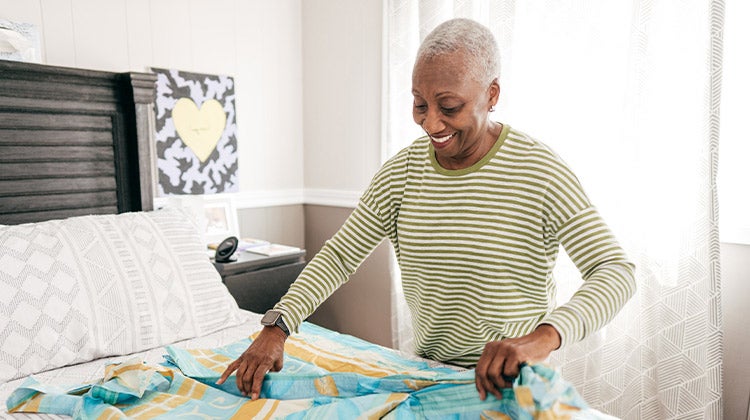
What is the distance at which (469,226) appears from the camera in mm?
1215

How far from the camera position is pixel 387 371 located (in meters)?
1.21

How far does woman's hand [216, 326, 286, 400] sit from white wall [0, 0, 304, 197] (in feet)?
→ 5.52

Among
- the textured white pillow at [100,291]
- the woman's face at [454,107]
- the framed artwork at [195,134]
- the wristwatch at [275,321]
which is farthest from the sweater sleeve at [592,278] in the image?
the framed artwork at [195,134]

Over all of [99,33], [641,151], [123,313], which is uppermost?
[99,33]

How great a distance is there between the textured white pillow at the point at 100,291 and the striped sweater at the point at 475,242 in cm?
63

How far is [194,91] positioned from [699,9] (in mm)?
2132

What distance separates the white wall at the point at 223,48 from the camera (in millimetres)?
2240

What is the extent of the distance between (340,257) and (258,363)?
0.34 metres

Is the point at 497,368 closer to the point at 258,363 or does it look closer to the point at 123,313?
the point at 258,363

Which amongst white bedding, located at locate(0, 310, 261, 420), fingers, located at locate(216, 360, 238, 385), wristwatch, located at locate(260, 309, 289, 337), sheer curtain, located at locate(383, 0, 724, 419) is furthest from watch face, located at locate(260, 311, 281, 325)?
sheer curtain, located at locate(383, 0, 724, 419)

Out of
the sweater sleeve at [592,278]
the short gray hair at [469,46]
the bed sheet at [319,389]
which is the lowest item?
the bed sheet at [319,389]

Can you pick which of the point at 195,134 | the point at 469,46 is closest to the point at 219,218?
the point at 195,134

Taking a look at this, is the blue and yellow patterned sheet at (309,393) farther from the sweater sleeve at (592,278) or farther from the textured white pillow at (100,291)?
the textured white pillow at (100,291)

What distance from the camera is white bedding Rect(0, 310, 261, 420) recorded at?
1.35 m
